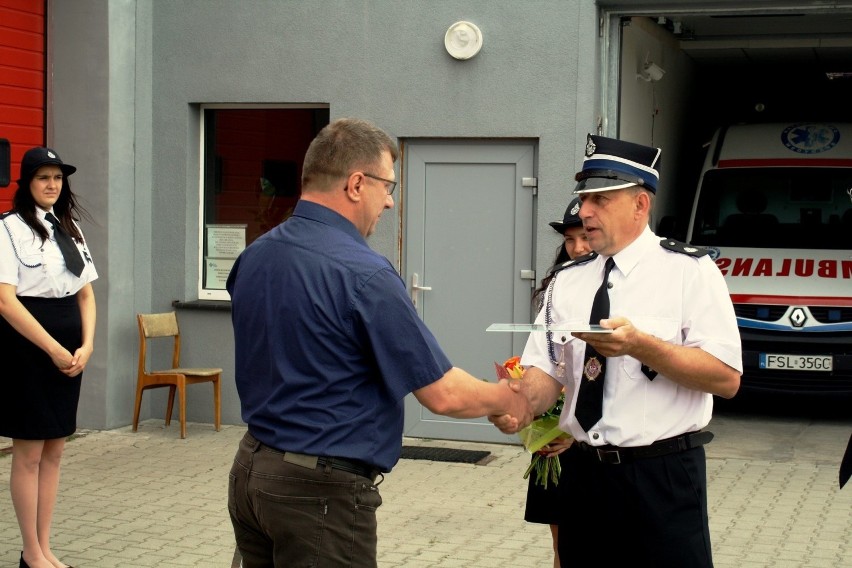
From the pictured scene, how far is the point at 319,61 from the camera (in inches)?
409

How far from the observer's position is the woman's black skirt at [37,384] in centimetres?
620

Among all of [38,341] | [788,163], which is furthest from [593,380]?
[788,163]

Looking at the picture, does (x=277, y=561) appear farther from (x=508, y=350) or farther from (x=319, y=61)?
(x=319, y=61)

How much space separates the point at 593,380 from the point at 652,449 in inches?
10.9

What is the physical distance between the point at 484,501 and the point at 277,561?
4.68 metres

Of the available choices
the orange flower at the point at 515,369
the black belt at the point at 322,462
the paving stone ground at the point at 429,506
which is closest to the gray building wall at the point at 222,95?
the paving stone ground at the point at 429,506

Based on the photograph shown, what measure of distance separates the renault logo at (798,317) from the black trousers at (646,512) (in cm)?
758

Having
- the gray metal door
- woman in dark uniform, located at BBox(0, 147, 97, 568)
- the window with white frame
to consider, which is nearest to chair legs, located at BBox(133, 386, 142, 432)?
the window with white frame

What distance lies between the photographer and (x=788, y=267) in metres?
11.6

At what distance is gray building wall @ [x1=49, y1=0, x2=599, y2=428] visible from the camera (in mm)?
9820

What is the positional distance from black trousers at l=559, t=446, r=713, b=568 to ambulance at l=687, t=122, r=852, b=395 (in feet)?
23.0

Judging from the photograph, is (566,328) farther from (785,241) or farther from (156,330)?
(785,241)

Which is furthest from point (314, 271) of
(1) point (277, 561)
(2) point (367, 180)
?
(1) point (277, 561)

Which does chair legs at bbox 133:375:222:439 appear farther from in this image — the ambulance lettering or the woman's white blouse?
the ambulance lettering
